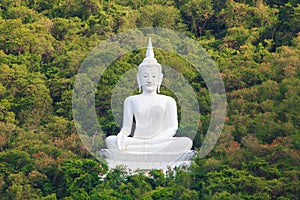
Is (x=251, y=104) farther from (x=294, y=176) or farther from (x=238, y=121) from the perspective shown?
(x=294, y=176)

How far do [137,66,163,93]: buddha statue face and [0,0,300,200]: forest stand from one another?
1.18 metres

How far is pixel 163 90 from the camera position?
22625 mm

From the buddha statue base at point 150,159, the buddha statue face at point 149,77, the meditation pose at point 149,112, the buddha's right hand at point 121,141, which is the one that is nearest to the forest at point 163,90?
the buddha statue base at point 150,159

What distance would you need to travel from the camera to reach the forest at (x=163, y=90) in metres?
18.4

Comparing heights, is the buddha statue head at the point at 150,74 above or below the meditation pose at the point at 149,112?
above

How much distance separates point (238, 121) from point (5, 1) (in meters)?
10.1

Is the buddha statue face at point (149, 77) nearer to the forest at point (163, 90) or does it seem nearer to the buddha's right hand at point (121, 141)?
the buddha's right hand at point (121, 141)

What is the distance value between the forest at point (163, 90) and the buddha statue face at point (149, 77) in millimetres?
1182

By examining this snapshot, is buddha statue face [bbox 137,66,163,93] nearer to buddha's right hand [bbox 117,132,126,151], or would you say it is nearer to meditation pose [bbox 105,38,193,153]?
meditation pose [bbox 105,38,193,153]

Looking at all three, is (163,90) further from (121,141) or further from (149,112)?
(121,141)

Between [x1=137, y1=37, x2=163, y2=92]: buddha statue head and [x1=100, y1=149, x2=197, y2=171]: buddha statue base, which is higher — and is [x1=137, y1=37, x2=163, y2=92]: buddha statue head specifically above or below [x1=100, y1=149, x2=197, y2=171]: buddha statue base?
above

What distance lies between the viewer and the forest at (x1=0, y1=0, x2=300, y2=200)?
60.2 ft

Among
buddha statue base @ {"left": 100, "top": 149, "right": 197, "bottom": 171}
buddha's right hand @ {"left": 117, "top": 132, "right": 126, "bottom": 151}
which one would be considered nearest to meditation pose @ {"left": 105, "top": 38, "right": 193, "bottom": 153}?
→ buddha's right hand @ {"left": 117, "top": 132, "right": 126, "bottom": 151}

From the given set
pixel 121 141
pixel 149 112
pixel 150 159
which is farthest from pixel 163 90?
pixel 150 159
